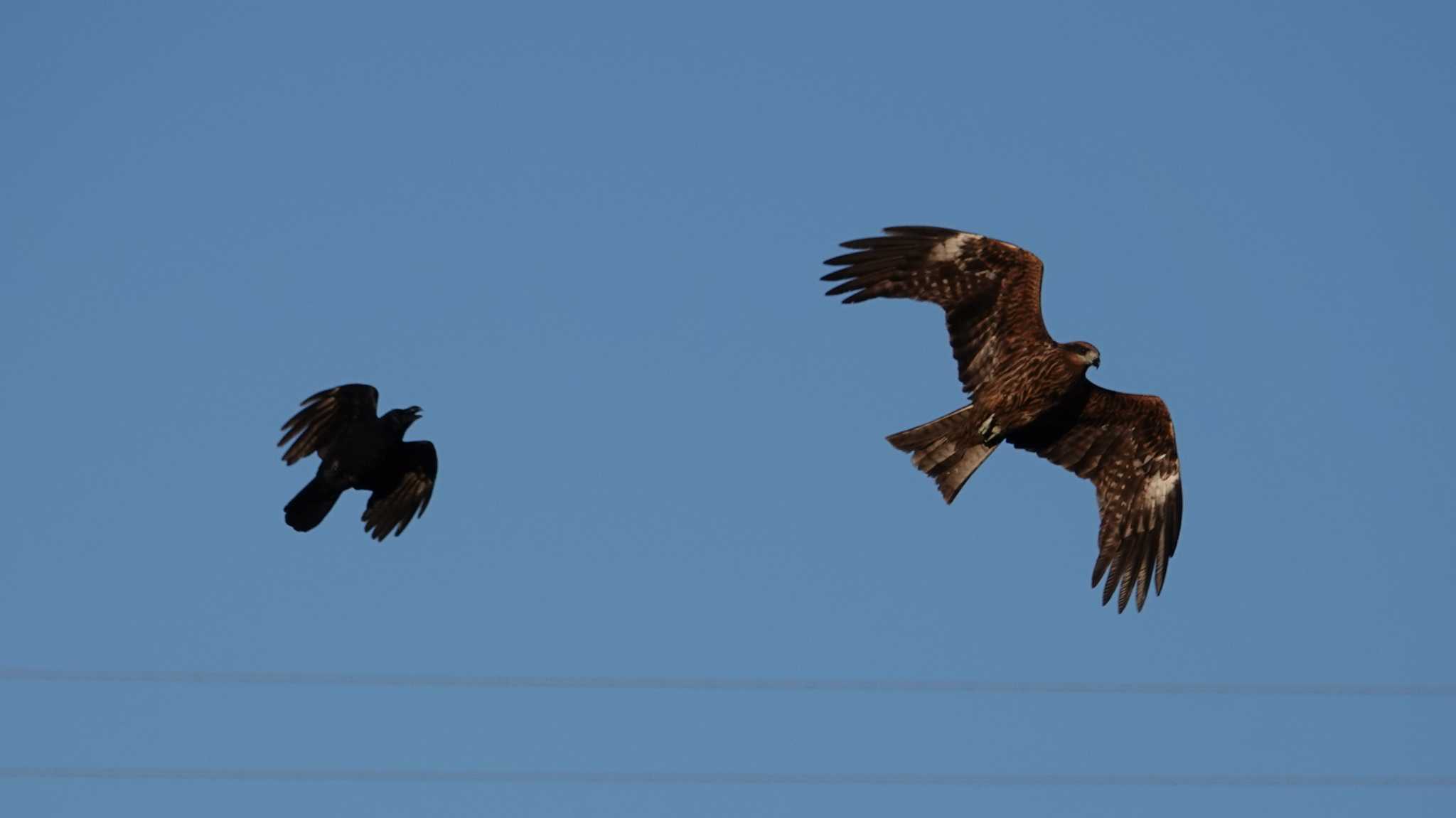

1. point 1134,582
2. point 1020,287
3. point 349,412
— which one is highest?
point 349,412

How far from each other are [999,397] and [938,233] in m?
1.46

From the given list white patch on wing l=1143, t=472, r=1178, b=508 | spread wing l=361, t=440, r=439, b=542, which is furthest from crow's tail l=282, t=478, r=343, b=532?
white patch on wing l=1143, t=472, r=1178, b=508

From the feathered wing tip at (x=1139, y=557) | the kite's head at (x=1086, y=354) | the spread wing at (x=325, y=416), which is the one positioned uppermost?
the spread wing at (x=325, y=416)

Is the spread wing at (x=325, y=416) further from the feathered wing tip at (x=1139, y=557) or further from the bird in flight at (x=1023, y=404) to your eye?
the feathered wing tip at (x=1139, y=557)

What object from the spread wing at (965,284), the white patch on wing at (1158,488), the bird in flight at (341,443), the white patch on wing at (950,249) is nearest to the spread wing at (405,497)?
the bird in flight at (341,443)

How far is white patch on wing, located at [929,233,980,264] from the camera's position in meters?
13.5

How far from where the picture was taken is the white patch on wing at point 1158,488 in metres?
14.0

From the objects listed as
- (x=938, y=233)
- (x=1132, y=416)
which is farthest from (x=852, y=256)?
(x=1132, y=416)

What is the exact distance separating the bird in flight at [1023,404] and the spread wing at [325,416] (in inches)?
156

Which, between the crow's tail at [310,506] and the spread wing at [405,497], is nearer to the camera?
the crow's tail at [310,506]

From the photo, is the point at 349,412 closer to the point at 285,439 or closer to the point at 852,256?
the point at 285,439

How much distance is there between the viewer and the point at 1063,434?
14.1 m

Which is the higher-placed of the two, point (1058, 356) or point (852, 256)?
point (852, 256)

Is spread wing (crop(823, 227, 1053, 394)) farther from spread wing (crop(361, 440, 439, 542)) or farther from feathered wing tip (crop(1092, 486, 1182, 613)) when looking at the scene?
spread wing (crop(361, 440, 439, 542))
